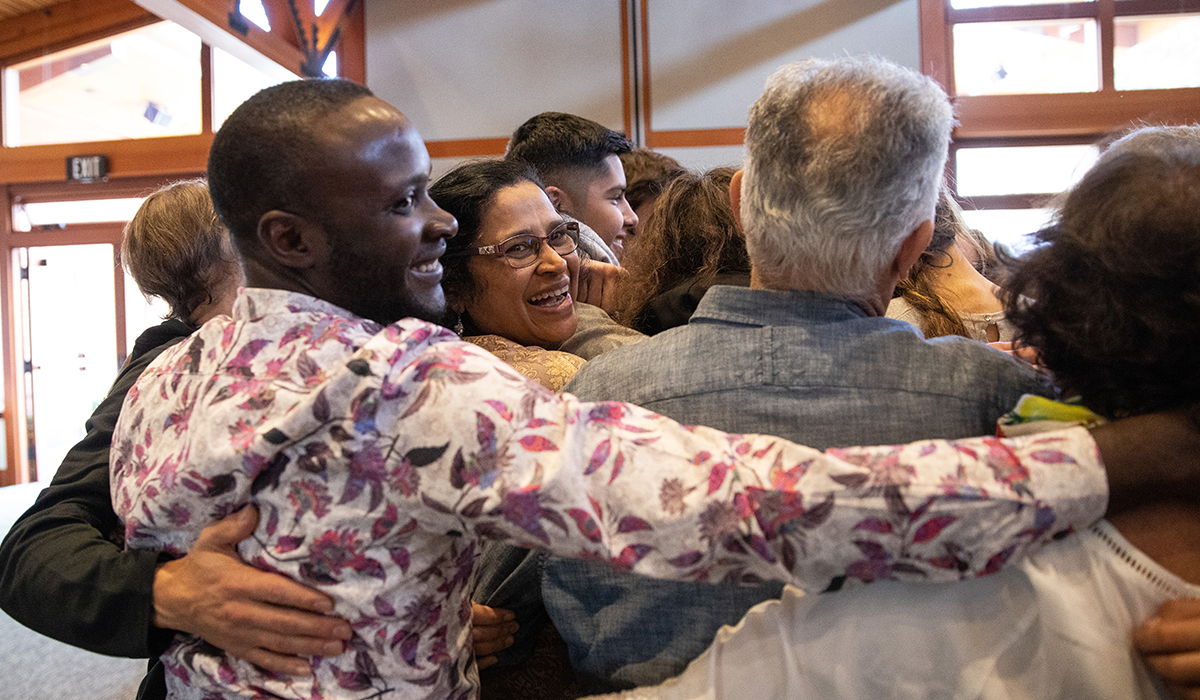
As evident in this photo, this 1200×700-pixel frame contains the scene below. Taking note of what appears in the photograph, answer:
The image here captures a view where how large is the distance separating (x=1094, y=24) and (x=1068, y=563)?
6.94m

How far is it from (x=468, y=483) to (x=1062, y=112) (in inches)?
266

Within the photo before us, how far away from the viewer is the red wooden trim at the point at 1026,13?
6.21 m

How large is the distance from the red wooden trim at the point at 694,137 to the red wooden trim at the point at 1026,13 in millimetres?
1871

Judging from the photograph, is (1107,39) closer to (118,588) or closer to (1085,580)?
(1085,580)

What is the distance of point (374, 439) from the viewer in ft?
2.72

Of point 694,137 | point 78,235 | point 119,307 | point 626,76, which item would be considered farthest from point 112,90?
point 694,137

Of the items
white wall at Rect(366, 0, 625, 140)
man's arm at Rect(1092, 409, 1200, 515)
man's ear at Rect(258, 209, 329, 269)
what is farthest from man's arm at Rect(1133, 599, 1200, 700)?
white wall at Rect(366, 0, 625, 140)

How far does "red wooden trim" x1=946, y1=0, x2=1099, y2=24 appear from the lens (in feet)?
20.4

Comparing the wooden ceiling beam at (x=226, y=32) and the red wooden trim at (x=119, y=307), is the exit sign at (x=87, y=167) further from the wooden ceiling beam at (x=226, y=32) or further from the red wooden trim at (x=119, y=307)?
the wooden ceiling beam at (x=226, y=32)

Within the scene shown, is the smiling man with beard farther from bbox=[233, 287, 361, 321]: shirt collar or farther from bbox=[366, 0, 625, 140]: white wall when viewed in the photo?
bbox=[366, 0, 625, 140]: white wall

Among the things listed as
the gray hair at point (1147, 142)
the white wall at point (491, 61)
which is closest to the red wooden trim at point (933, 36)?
the white wall at point (491, 61)

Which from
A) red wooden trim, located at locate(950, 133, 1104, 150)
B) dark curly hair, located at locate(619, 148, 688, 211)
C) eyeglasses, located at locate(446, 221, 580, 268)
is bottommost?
eyeglasses, located at locate(446, 221, 580, 268)

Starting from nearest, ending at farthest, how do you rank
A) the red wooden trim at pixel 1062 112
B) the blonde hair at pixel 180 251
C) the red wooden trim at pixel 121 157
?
the blonde hair at pixel 180 251, the red wooden trim at pixel 1062 112, the red wooden trim at pixel 121 157

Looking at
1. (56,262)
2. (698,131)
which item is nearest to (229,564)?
(698,131)
